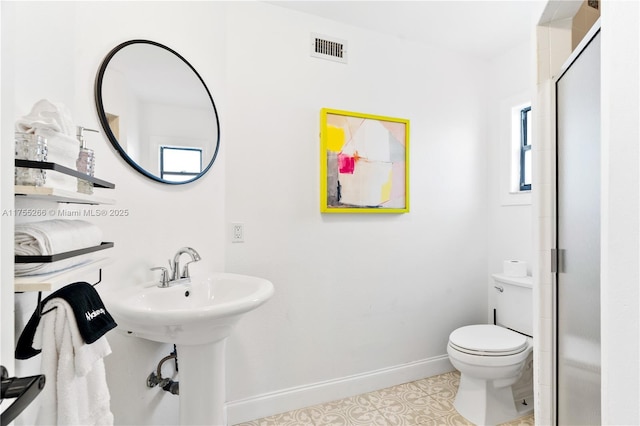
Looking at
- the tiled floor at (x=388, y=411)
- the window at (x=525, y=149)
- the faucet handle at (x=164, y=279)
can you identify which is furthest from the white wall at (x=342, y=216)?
the faucet handle at (x=164, y=279)

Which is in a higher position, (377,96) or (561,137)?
(377,96)

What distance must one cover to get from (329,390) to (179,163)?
61.3 inches

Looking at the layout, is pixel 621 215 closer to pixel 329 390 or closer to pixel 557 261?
pixel 557 261

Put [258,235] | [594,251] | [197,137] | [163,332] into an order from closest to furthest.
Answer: [594,251], [163,332], [197,137], [258,235]

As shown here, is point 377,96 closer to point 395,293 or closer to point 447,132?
point 447,132

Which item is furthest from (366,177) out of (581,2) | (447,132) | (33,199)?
(33,199)

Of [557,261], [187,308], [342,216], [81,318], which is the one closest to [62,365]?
[81,318]

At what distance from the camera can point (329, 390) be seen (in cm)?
200

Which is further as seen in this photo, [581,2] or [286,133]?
[286,133]

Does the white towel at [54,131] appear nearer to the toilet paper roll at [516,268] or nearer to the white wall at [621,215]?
the white wall at [621,215]

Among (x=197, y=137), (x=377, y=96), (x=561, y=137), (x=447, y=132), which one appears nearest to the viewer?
(x=561, y=137)

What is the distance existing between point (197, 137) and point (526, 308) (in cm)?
211

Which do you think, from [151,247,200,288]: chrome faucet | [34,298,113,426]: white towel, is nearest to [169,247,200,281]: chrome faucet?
[151,247,200,288]: chrome faucet

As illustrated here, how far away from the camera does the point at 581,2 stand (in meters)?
1.30
